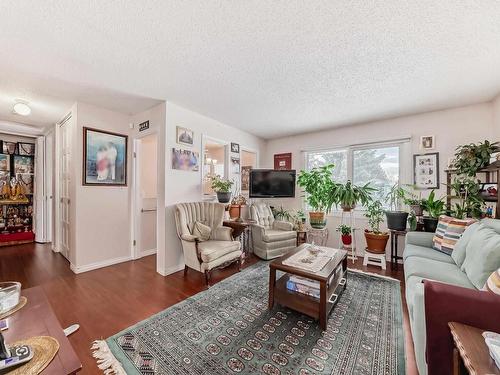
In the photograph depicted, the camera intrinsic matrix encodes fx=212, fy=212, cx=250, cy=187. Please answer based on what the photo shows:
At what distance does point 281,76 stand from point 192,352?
8.64 feet

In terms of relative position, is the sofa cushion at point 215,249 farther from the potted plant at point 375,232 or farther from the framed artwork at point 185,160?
the potted plant at point 375,232

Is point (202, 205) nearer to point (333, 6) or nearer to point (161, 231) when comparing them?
point (161, 231)

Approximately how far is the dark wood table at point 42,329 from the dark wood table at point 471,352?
5.03 ft

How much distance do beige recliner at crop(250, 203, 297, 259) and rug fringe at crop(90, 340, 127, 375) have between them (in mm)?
2389

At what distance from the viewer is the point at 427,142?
335 centimetres

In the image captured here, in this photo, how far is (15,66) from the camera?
6.88 ft

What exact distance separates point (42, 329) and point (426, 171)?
461 cm

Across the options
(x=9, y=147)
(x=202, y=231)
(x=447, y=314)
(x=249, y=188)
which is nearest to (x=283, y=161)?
(x=249, y=188)

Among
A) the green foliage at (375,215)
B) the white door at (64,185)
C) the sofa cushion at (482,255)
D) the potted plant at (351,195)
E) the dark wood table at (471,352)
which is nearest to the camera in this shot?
the dark wood table at (471,352)

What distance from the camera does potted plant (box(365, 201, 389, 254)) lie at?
10.8 feet

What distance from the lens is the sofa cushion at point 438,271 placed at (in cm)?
171

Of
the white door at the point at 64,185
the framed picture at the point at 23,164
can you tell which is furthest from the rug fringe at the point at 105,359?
the framed picture at the point at 23,164

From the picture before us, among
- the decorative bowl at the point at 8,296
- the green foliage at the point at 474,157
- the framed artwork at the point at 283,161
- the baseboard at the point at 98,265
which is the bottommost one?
the baseboard at the point at 98,265

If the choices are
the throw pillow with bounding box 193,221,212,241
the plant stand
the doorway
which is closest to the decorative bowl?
the throw pillow with bounding box 193,221,212,241
